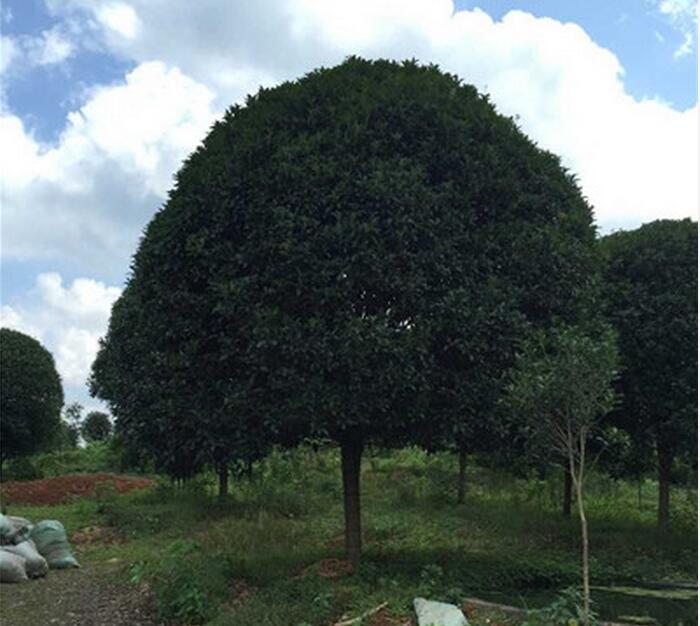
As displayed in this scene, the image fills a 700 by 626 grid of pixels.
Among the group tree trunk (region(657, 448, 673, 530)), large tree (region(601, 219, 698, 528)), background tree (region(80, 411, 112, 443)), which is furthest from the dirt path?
background tree (region(80, 411, 112, 443))

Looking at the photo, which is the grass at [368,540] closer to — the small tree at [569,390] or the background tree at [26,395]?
the small tree at [569,390]

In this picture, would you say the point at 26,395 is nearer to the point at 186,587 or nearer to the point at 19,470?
the point at 19,470

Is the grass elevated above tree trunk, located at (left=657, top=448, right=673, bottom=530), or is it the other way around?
tree trunk, located at (left=657, top=448, right=673, bottom=530)

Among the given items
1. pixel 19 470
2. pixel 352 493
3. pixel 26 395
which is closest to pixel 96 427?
pixel 19 470

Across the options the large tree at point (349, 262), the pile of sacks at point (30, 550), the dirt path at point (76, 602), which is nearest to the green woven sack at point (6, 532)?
the pile of sacks at point (30, 550)

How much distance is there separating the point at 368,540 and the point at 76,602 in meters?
5.17

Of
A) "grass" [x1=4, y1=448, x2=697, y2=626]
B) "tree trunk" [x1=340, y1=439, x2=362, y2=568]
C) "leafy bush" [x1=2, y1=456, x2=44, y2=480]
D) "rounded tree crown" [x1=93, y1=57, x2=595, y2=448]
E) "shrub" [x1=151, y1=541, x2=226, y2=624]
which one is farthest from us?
"leafy bush" [x1=2, y1=456, x2=44, y2=480]

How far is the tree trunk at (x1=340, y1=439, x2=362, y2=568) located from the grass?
381 mm

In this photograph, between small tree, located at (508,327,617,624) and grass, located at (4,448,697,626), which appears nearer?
small tree, located at (508,327,617,624)

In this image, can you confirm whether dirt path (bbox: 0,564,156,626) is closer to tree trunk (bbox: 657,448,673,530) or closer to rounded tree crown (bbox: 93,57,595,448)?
rounded tree crown (bbox: 93,57,595,448)

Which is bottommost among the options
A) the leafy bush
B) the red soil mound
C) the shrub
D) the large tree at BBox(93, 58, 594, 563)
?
the shrub

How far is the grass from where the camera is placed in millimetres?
8586

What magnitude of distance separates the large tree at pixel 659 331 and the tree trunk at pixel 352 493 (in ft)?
15.0

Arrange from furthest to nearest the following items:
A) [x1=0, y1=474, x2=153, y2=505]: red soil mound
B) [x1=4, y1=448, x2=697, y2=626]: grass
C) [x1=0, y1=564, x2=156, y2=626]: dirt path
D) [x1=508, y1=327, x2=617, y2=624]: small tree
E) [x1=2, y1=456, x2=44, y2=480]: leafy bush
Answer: [x1=2, y1=456, x2=44, y2=480]: leafy bush → [x1=0, y1=474, x2=153, y2=505]: red soil mound → [x1=0, y1=564, x2=156, y2=626]: dirt path → [x1=4, y1=448, x2=697, y2=626]: grass → [x1=508, y1=327, x2=617, y2=624]: small tree
